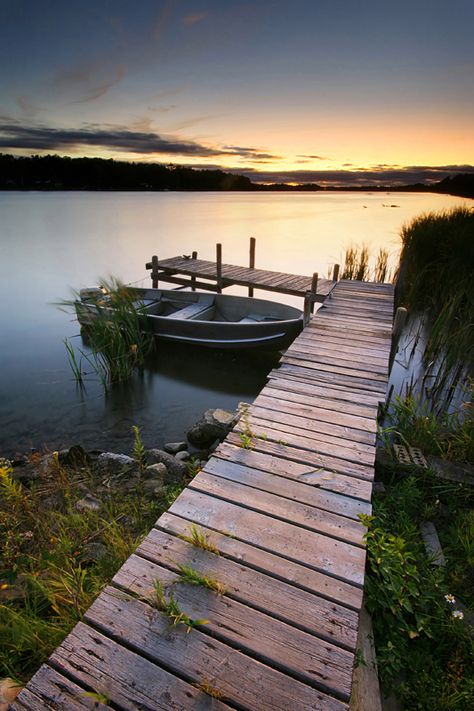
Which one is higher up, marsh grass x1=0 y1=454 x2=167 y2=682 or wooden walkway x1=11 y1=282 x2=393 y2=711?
wooden walkway x1=11 y1=282 x2=393 y2=711

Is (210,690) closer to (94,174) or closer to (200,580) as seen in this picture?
(200,580)

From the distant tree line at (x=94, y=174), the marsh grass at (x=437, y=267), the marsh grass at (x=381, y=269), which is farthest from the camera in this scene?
the distant tree line at (x=94, y=174)

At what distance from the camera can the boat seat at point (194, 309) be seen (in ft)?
30.1

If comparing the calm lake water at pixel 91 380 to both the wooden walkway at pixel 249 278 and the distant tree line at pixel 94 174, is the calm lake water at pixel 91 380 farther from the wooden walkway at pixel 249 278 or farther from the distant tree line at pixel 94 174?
the distant tree line at pixel 94 174

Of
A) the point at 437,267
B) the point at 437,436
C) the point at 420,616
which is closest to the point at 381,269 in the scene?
the point at 437,267

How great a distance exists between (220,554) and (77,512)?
2.14 m

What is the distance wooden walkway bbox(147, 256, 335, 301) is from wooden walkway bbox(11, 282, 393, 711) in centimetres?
570

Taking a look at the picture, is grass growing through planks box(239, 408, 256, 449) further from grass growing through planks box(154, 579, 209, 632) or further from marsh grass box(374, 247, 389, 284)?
marsh grass box(374, 247, 389, 284)

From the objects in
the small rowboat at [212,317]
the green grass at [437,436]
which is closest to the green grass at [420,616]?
the green grass at [437,436]

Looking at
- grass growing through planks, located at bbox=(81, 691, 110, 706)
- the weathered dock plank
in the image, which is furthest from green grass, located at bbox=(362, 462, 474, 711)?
grass growing through planks, located at bbox=(81, 691, 110, 706)

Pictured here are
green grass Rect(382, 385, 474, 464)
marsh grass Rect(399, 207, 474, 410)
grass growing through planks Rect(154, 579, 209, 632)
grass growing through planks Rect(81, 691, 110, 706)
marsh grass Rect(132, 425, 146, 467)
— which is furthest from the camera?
marsh grass Rect(399, 207, 474, 410)

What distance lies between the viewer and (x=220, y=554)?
85.4 inches

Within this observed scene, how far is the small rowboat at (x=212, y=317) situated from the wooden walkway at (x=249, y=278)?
2.84ft

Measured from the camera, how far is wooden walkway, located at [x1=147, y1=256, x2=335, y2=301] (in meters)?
9.83
